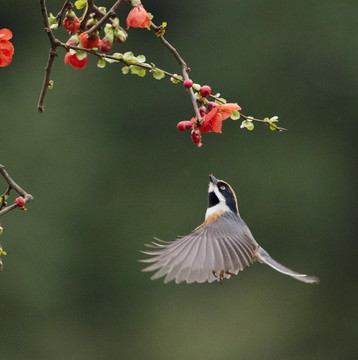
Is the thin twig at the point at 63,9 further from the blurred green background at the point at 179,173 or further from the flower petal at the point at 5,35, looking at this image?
the blurred green background at the point at 179,173

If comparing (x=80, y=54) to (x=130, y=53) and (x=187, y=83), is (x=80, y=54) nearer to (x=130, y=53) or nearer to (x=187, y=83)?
Result: (x=130, y=53)

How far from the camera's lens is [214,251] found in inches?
129

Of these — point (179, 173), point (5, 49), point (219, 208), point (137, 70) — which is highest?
point (179, 173)

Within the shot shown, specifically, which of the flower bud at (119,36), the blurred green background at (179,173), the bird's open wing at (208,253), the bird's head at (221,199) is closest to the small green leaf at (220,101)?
the flower bud at (119,36)

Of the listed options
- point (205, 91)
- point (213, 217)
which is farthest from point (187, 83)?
point (213, 217)

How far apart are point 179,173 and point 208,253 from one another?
26.0 feet

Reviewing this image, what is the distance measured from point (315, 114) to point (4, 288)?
4.09m

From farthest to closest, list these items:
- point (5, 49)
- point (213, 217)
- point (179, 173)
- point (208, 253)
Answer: point (179, 173) < point (213, 217) < point (208, 253) < point (5, 49)

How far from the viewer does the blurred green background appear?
426 inches

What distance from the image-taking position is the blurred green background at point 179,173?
10.8 m

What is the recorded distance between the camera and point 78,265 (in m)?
11.3

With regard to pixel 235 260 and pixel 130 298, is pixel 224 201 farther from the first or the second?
pixel 130 298

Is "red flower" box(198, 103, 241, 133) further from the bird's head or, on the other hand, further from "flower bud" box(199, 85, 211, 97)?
the bird's head

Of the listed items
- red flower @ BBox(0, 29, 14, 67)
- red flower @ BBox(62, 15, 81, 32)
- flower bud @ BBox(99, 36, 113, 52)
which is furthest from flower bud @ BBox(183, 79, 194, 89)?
red flower @ BBox(0, 29, 14, 67)
